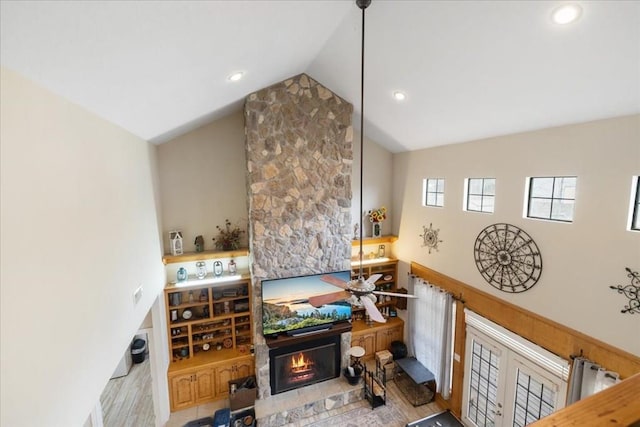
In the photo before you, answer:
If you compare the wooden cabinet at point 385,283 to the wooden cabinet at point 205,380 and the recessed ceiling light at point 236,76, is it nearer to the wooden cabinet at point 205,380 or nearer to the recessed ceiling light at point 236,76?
the wooden cabinet at point 205,380

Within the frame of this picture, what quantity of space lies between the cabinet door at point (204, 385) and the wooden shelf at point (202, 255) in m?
2.05

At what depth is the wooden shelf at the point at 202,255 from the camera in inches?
Answer: 212

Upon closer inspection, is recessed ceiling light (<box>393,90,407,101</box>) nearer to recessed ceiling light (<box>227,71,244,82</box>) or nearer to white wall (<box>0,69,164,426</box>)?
recessed ceiling light (<box>227,71,244,82</box>)

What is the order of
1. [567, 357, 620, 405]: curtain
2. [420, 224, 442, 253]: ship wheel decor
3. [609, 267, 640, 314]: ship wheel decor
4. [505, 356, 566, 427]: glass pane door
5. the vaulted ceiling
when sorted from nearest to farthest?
1. the vaulted ceiling
2. [609, 267, 640, 314]: ship wheel decor
3. [567, 357, 620, 405]: curtain
4. [505, 356, 566, 427]: glass pane door
5. [420, 224, 442, 253]: ship wheel decor

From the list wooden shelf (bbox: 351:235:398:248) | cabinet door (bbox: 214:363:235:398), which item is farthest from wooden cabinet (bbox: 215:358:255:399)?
wooden shelf (bbox: 351:235:398:248)

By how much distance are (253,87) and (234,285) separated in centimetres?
364

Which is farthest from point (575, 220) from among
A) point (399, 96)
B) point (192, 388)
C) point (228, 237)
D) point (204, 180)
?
point (192, 388)

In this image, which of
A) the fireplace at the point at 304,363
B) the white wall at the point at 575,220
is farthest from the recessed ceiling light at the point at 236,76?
the fireplace at the point at 304,363

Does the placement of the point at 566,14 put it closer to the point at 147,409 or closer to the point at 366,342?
the point at 366,342

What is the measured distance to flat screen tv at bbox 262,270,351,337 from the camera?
5336mm

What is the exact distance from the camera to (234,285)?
19.1 feet

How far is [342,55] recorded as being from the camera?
4.01 meters

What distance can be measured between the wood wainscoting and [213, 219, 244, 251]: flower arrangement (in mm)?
3757

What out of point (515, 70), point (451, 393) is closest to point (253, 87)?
point (515, 70)
